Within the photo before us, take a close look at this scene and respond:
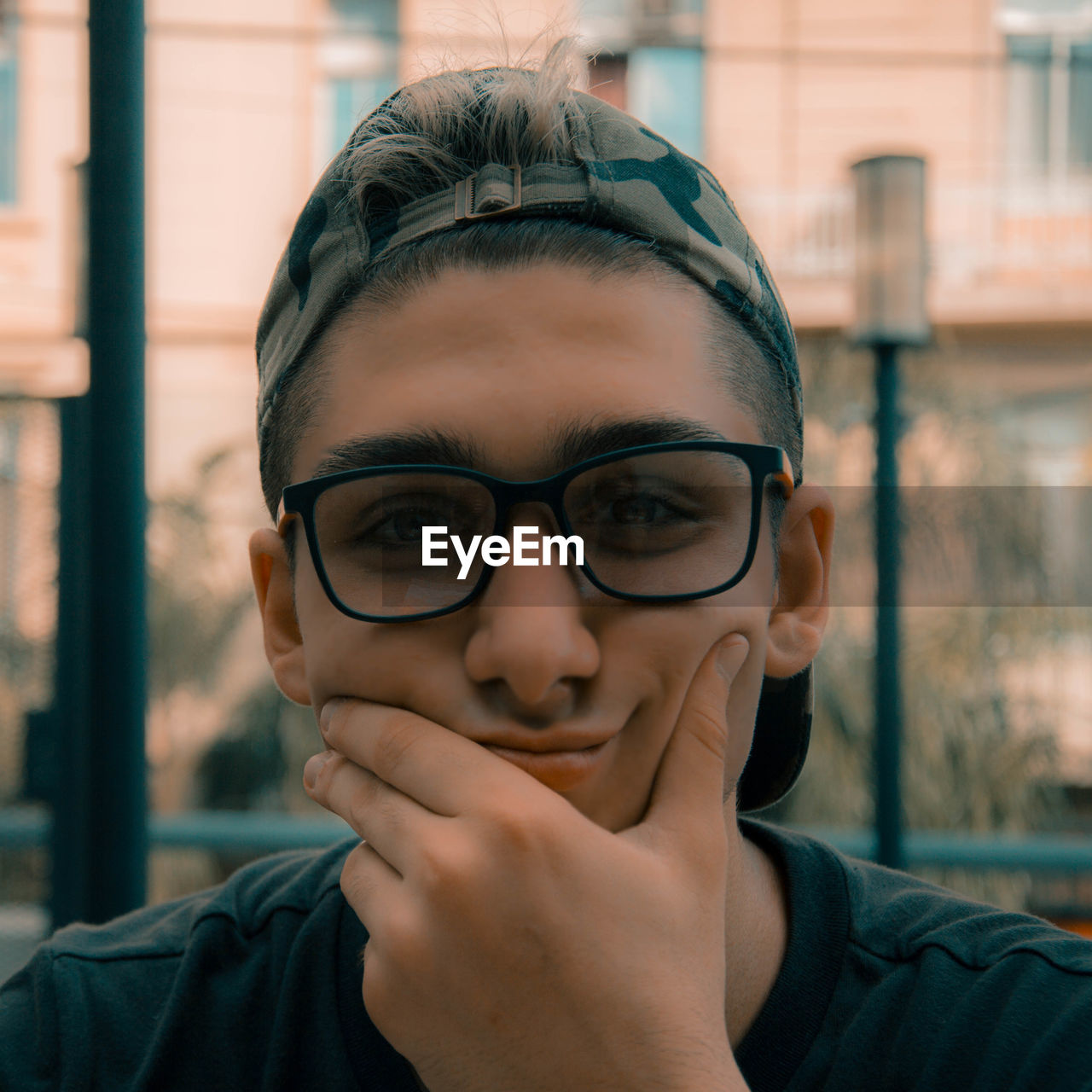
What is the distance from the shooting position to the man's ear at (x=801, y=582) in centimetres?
123

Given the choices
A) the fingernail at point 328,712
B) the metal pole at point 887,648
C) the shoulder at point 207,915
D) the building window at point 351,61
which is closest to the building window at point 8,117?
the building window at point 351,61

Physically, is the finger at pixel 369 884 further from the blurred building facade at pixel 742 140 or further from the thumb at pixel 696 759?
the blurred building facade at pixel 742 140

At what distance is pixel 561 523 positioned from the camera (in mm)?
1008

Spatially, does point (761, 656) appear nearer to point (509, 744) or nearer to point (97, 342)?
point (509, 744)

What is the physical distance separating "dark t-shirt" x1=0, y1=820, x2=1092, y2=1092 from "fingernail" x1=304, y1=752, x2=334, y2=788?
24 centimetres

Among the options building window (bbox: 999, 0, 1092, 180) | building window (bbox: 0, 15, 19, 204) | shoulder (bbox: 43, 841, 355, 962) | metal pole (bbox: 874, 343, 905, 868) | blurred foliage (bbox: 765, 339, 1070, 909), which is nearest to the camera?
shoulder (bbox: 43, 841, 355, 962)

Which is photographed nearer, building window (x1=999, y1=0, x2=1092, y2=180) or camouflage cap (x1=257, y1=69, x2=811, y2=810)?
camouflage cap (x1=257, y1=69, x2=811, y2=810)

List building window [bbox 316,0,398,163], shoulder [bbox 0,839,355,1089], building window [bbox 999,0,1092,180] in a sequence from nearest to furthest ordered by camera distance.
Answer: shoulder [bbox 0,839,355,1089] → building window [bbox 316,0,398,163] → building window [bbox 999,0,1092,180]

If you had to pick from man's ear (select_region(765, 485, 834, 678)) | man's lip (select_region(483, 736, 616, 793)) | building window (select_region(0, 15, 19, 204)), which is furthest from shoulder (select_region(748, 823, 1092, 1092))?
building window (select_region(0, 15, 19, 204))

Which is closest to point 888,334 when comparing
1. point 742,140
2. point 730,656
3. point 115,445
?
point 115,445

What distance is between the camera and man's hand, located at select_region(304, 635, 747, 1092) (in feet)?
2.84

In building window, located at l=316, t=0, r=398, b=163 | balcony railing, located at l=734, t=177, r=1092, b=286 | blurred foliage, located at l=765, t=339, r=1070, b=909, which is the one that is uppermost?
building window, located at l=316, t=0, r=398, b=163

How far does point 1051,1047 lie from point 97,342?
1399mm

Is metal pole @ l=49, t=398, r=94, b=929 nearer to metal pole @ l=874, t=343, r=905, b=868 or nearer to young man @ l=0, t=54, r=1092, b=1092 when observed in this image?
young man @ l=0, t=54, r=1092, b=1092
